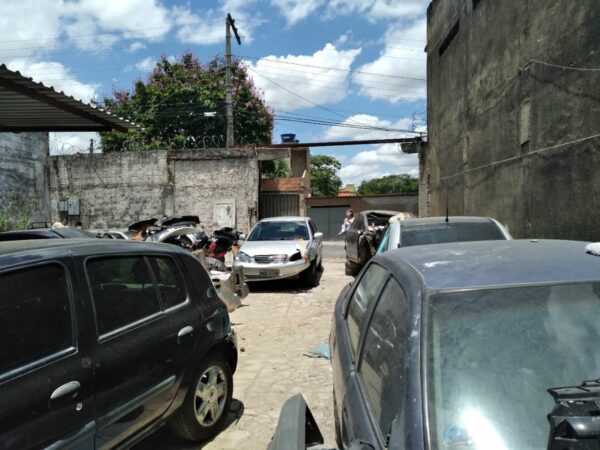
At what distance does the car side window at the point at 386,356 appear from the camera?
5.91ft

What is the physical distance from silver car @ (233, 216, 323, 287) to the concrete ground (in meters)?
0.43

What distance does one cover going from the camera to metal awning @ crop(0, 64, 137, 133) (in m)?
5.73

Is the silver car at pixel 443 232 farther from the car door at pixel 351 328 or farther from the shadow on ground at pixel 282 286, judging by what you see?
the shadow on ground at pixel 282 286

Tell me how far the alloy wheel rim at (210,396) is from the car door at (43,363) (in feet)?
3.77

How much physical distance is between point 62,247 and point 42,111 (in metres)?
5.51

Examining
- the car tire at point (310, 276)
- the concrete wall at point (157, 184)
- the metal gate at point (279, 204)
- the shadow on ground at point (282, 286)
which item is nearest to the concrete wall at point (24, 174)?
the concrete wall at point (157, 184)

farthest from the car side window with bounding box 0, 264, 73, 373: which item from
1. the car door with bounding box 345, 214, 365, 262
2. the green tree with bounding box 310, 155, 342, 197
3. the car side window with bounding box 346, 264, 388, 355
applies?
the green tree with bounding box 310, 155, 342, 197

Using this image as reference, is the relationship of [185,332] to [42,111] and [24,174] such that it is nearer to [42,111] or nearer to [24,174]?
[42,111]

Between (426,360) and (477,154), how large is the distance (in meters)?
12.0

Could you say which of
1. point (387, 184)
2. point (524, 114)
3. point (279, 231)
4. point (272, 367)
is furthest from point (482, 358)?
point (387, 184)

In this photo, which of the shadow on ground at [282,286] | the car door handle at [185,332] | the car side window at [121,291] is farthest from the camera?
the shadow on ground at [282,286]

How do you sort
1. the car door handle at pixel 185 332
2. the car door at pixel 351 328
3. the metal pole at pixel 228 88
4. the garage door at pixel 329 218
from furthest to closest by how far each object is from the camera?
1. the garage door at pixel 329 218
2. the metal pole at pixel 228 88
3. the car door handle at pixel 185 332
4. the car door at pixel 351 328

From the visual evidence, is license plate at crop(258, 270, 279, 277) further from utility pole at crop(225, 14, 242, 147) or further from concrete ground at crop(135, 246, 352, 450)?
utility pole at crop(225, 14, 242, 147)

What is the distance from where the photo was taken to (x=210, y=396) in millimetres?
3615
